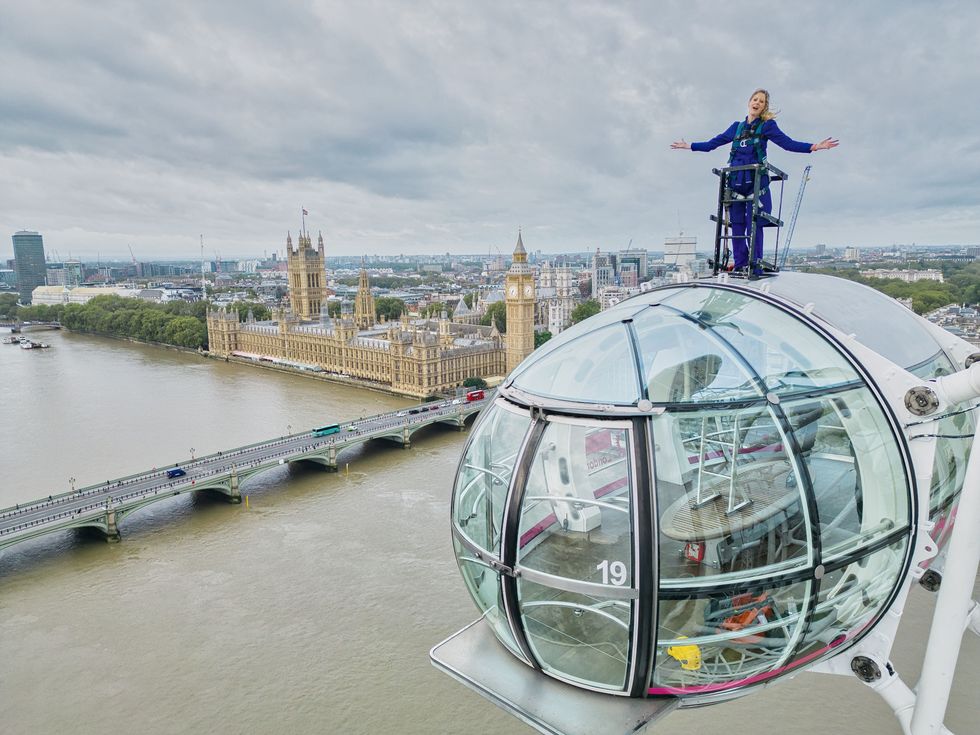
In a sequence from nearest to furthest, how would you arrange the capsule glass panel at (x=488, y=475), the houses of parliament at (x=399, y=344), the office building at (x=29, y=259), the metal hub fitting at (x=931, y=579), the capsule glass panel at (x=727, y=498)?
the capsule glass panel at (x=727, y=498) → the capsule glass panel at (x=488, y=475) → the metal hub fitting at (x=931, y=579) → the houses of parliament at (x=399, y=344) → the office building at (x=29, y=259)

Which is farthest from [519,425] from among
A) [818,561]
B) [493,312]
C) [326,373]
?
[493,312]

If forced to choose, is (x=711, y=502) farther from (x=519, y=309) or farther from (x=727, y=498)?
(x=519, y=309)

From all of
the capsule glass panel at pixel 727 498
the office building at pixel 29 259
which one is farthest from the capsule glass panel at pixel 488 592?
the office building at pixel 29 259

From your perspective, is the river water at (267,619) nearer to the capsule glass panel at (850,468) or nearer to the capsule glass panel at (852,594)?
the capsule glass panel at (852,594)

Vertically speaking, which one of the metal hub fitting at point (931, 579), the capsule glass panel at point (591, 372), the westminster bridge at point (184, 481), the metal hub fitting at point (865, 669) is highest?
the capsule glass panel at point (591, 372)

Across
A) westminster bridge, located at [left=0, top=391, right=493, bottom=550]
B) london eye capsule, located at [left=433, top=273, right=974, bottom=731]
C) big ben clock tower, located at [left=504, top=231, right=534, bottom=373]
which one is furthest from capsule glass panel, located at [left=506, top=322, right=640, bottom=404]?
big ben clock tower, located at [left=504, top=231, right=534, bottom=373]

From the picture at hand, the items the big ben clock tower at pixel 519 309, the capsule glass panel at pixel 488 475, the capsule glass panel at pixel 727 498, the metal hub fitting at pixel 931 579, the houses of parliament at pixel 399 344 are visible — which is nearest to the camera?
the capsule glass panel at pixel 727 498
